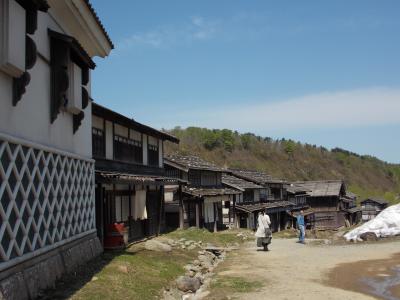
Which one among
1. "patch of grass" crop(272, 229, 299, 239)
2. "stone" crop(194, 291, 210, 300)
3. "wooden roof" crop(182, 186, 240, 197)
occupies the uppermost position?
"wooden roof" crop(182, 186, 240, 197)

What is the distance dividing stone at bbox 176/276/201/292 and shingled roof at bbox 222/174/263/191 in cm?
2723

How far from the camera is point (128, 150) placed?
78.2ft

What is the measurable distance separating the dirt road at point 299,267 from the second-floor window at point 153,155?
300 inches

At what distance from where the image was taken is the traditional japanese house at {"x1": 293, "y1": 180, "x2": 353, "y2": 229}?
6475 cm

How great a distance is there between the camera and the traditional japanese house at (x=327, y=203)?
64.8 meters

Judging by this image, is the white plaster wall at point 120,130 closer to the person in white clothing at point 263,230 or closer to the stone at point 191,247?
the stone at point 191,247

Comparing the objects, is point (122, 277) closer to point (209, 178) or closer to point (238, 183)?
point (209, 178)

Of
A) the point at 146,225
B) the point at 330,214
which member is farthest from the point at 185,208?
the point at 330,214

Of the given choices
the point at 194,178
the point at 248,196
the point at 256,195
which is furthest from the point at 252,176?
the point at 194,178

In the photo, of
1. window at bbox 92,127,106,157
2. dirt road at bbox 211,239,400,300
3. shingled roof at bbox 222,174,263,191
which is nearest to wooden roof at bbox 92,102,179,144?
window at bbox 92,127,106,157

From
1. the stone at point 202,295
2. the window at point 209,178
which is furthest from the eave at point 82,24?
the window at point 209,178

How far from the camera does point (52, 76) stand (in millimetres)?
11484

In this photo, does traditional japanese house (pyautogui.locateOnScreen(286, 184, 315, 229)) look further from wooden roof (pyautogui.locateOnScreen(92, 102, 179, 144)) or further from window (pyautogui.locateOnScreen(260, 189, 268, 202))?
wooden roof (pyautogui.locateOnScreen(92, 102, 179, 144))

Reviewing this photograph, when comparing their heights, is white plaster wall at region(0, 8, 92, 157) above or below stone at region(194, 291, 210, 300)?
above
